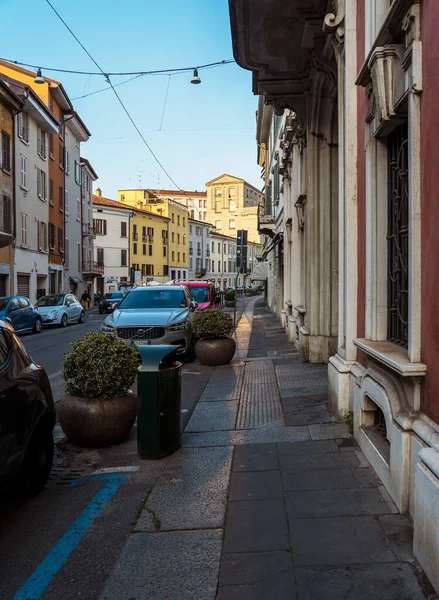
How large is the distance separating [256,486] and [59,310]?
2176 centimetres

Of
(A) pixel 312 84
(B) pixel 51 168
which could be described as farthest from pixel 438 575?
(B) pixel 51 168

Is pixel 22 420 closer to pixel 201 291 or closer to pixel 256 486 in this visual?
pixel 256 486

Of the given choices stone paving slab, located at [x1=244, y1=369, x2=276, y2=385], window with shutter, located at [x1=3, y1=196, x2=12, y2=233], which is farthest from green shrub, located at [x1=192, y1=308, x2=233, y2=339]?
window with shutter, located at [x1=3, y1=196, x2=12, y2=233]

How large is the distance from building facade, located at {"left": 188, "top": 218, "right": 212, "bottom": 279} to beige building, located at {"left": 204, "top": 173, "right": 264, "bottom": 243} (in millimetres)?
14333

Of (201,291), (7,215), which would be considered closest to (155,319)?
(201,291)

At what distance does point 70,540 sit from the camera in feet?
12.5

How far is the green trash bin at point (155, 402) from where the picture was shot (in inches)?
212

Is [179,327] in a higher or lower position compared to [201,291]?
lower

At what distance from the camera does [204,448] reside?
18.9ft

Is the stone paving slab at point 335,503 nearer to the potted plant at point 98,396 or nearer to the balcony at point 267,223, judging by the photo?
the potted plant at point 98,396

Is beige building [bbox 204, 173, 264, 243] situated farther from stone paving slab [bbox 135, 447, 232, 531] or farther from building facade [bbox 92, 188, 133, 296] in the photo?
stone paving slab [bbox 135, 447, 232, 531]

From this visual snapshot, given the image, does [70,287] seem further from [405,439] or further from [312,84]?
[405,439]

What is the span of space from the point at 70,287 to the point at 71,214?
5780 mm

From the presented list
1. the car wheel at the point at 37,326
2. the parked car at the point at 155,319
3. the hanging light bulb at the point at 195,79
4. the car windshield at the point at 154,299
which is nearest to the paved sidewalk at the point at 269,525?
the parked car at the point at 155,319
